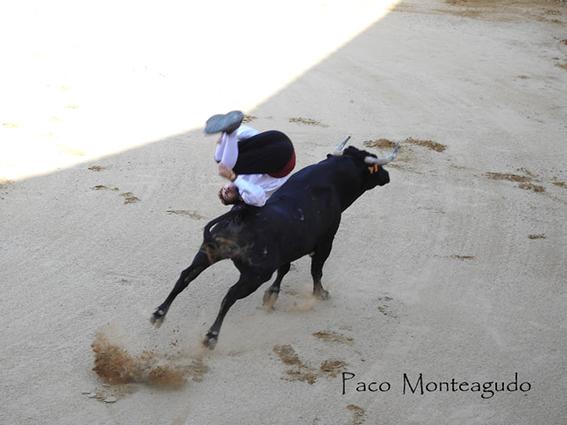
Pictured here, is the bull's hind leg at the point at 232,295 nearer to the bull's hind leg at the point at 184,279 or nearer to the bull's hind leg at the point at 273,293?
the bull's hind leg at the point at 184,279

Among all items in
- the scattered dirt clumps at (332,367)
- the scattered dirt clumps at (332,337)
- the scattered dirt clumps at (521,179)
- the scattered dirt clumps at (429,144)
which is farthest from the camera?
the scattered dirt clumps at (429,144)

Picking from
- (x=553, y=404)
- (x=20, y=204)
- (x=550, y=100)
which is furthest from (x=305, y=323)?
(x=550, y=100)

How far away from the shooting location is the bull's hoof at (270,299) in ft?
19.2

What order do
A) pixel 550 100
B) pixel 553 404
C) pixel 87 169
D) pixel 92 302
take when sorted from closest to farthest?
pixel 553 404 < pixel 92 302 < pixel 87 169 < pixel 550 100

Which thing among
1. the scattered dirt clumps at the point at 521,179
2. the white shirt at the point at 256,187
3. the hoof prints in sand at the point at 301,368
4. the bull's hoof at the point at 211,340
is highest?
the white shirt at the point at 256,187

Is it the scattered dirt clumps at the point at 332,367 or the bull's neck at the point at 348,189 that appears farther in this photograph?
the bull's neck at the point at 348,189

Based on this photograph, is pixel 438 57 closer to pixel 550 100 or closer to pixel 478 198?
pixel 550 100

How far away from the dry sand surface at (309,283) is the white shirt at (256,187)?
0.76 metres

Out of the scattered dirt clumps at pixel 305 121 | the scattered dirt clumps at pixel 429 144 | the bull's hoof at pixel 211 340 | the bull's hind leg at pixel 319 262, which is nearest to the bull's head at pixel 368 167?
the bull's hind leg at pixel 319 262

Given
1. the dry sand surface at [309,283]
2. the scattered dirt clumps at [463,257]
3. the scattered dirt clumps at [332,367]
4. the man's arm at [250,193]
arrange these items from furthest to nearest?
1. the scattered dirt clumps at [463,257]
2. the scattered dirt clumps at [332,367]
3. the man's arm at [250,193]
4. the dry sand surface at [309,283]

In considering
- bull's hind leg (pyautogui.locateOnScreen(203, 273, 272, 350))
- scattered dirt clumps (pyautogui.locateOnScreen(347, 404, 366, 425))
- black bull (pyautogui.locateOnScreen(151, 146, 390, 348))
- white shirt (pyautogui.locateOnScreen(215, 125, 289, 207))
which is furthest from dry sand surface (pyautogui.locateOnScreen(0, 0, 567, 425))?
white shirt (pyautogui.locateOnScreen(215, 125, 289, 207))

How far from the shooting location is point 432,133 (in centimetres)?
927

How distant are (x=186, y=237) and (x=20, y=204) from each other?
4.03ft

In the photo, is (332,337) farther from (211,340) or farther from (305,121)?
(305,121)
